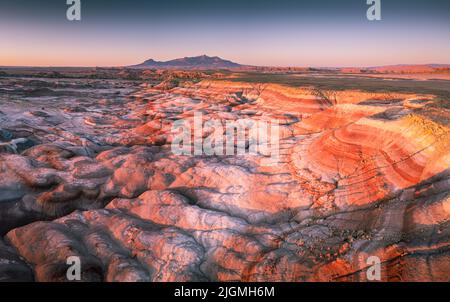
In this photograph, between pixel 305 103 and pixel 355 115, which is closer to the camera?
pixel 355 115

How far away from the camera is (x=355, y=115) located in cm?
1694

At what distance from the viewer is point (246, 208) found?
38.9 feet

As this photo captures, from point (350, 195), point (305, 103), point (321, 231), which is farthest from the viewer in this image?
point (305, 103)

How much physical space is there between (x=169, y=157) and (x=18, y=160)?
7.49 meters

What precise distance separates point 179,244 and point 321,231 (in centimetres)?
435

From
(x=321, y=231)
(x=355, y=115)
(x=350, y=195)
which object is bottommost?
(x=321, y=231)

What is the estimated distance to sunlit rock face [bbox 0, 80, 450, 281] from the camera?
8.30 m

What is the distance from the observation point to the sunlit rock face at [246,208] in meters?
8.30
